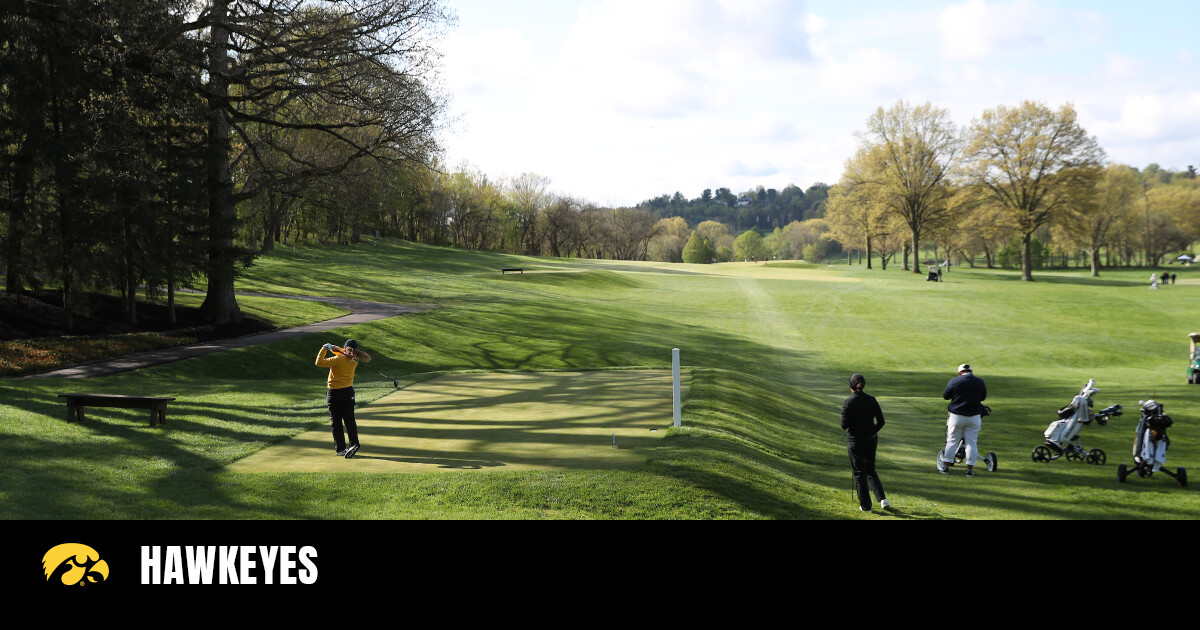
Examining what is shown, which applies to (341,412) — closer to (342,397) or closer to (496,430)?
(342,397)

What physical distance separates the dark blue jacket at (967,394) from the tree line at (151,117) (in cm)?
2079

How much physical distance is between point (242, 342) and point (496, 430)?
1553cm

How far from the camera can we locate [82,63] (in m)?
21.9

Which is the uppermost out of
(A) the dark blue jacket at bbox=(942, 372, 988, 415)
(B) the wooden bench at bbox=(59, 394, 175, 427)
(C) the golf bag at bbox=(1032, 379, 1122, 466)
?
(A) the dark blue jacket at bbox=(942, 372, 988, 415)

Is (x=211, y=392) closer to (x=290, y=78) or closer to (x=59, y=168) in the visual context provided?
(x=59, y=168)

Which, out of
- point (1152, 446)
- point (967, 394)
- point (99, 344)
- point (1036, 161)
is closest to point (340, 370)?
point (967, 394)

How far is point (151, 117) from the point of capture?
2477 cm

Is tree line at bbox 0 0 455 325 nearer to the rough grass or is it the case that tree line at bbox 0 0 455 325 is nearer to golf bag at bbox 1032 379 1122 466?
the rough grass

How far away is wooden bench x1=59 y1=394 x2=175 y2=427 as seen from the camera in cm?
1302

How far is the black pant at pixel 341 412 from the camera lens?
11320mm

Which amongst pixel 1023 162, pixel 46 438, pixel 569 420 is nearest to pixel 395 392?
pixel 569 420

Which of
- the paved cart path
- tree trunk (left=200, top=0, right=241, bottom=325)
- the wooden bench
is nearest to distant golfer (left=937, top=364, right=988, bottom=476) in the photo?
the wooden bench
